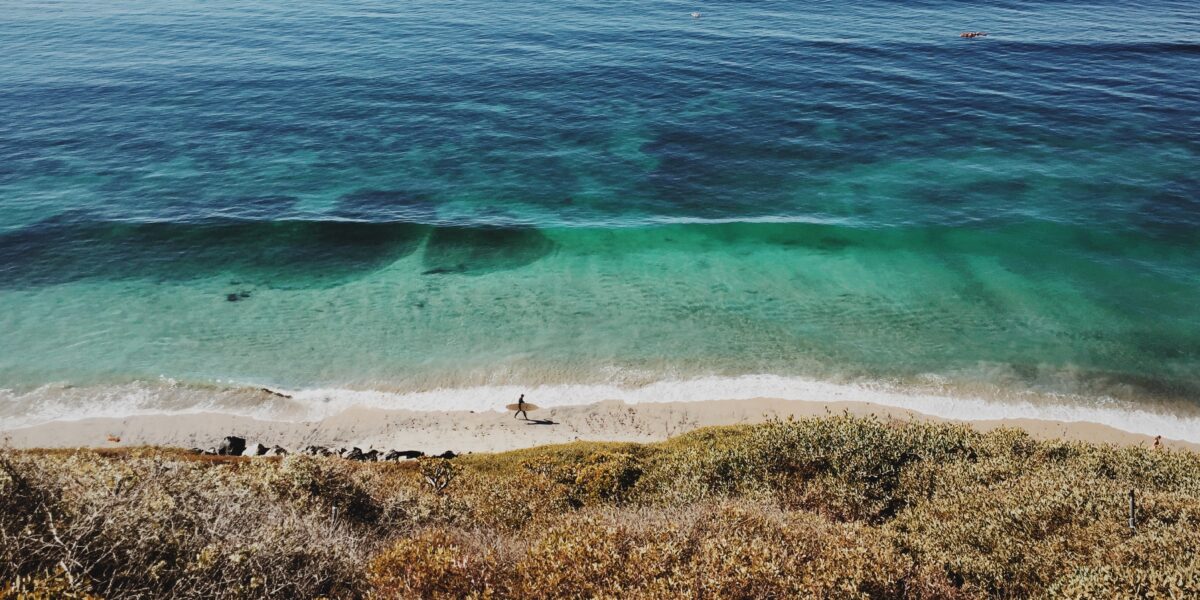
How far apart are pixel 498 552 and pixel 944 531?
11.0 m

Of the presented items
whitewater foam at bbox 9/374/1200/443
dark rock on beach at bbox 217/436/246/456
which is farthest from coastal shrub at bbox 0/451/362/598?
whitewater foam at bbox 9/374/1200/443

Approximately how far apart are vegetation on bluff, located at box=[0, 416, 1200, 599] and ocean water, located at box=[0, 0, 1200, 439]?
12.2 m

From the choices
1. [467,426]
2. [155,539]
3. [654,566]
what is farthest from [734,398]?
[155,539]

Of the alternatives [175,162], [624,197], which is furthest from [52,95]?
[624,197]

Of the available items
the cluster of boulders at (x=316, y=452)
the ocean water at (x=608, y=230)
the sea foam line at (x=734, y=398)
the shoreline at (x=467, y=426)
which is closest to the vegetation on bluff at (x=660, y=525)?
the cluster of boulders at (x=316, y=452)

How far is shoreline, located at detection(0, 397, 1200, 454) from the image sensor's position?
1189 inches

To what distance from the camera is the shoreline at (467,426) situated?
30203mm

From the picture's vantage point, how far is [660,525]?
595 inches

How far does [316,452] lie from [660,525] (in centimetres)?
1963

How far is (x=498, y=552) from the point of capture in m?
13.8

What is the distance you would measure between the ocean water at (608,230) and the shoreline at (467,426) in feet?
3.43

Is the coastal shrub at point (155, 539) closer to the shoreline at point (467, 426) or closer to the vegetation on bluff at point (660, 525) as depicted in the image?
the vegetation on bluff at point (660, 525)

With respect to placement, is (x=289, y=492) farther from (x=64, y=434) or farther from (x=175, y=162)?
(x=175, y=162)

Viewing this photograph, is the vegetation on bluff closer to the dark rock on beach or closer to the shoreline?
the shoreline
